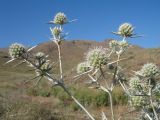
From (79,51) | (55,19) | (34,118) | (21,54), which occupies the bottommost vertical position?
(34,118)

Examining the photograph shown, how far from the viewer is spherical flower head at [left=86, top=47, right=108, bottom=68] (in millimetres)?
4880

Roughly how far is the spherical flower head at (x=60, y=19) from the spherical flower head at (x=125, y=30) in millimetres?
1022

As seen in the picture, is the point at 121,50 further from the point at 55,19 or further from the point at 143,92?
the point at 55,19

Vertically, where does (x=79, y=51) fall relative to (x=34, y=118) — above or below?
above

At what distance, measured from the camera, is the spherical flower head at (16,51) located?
511 cm

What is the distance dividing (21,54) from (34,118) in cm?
970

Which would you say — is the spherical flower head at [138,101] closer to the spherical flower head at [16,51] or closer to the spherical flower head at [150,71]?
the spherical flower head at [150,71]

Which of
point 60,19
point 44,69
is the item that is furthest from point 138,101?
point 60,19

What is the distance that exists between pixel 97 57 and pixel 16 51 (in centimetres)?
97

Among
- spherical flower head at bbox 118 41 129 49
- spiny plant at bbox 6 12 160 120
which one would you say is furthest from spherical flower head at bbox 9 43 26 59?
spherical flower head at bbox 118 41 129 49

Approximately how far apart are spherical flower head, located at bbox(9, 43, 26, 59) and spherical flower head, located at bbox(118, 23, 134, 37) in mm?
1301

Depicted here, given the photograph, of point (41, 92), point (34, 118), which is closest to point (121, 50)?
point (34, 118)

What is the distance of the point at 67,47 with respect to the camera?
107 meters

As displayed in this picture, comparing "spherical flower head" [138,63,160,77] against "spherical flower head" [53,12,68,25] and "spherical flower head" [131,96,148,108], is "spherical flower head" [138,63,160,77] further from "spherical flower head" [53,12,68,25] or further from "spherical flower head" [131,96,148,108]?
"spherical flower head" [53,12,68,25]
